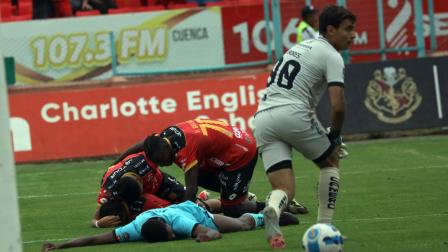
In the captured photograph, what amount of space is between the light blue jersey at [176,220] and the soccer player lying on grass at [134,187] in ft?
2.64

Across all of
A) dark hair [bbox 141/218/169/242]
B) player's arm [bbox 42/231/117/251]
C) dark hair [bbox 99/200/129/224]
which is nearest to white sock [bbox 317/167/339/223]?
dark hair [bbox 141/218/169/242]

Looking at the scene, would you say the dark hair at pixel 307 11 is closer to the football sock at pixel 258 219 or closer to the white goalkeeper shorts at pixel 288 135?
the football sock at pixel 258 219

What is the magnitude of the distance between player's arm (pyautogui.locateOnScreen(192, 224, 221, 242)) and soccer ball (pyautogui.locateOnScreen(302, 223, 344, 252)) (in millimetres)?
1870

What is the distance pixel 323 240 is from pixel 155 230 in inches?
92.8

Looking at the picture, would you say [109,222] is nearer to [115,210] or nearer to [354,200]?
[115,210]

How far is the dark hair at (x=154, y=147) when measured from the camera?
36.0 feet

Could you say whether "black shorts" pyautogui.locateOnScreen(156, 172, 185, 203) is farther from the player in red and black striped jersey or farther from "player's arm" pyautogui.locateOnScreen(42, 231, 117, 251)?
"player's arm" pyautogui.locateOnScreen(42, 231, 117, 251)

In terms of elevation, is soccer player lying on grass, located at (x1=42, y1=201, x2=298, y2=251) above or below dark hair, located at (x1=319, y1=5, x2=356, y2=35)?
below

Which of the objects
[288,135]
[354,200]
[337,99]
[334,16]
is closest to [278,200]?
[288,135]

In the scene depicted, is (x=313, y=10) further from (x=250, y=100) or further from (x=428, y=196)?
(x=428, y=196)

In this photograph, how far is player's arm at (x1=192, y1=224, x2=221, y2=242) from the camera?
33.3 feet

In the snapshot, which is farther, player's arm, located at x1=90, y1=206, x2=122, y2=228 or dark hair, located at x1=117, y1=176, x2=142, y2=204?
player's arm, located at x1=90, y1=206, x2=122, y2=228

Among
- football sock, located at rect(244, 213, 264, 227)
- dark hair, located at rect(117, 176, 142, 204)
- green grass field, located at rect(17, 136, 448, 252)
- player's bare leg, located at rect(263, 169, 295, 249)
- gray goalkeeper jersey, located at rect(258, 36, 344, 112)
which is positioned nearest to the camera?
player's bare leg, located at rect(263, 169, 295, 249)

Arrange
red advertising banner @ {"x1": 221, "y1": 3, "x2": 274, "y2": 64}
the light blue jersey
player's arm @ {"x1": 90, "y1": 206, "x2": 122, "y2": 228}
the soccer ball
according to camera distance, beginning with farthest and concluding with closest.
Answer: red advertising banner @ {"x1": 221, "y1": 3, "x2": 274, "y2": 64}, player's arm @ {"x1": 90, "y1": 206, "x2": 122, "y2": 228}, the light blue jersey, the soccer ball
